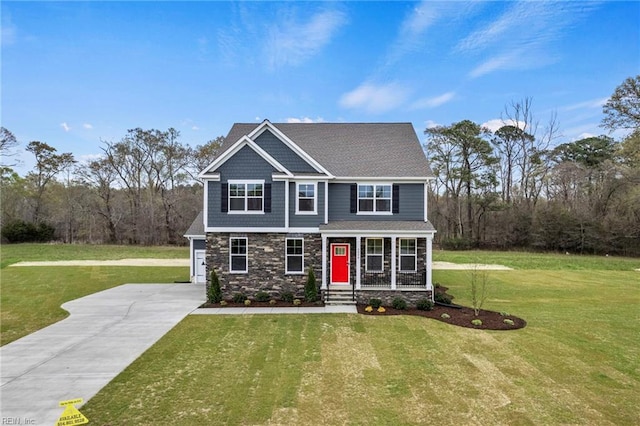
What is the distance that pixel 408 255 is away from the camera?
1578cm

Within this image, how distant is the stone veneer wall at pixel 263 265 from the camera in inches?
609

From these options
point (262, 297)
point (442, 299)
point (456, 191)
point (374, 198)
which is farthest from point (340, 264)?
point (456, 191)

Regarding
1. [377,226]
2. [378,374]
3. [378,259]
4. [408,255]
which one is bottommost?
[378,374]

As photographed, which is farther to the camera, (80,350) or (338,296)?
(338,296)

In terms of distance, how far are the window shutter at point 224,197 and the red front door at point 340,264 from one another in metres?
5.25

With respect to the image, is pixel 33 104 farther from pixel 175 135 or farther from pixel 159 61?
pixel 175 135

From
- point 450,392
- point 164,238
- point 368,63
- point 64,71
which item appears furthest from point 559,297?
point 164,238

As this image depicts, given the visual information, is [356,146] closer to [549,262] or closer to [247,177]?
[247,177]

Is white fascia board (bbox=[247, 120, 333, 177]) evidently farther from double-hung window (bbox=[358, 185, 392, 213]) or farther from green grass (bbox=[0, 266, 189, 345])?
green grass (bbox=[0, 266, 189, 345])

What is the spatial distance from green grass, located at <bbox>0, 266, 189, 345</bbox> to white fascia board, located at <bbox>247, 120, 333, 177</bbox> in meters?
11.0

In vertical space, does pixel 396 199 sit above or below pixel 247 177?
below

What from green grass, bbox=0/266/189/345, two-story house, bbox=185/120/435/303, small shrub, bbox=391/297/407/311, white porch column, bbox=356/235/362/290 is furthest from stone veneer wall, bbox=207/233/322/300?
green grass, bbox=0/266/189/345

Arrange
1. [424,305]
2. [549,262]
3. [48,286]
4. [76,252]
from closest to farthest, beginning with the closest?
[424,305] → [48,286] → [549,262] → [76,252]

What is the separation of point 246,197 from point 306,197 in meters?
2.73
